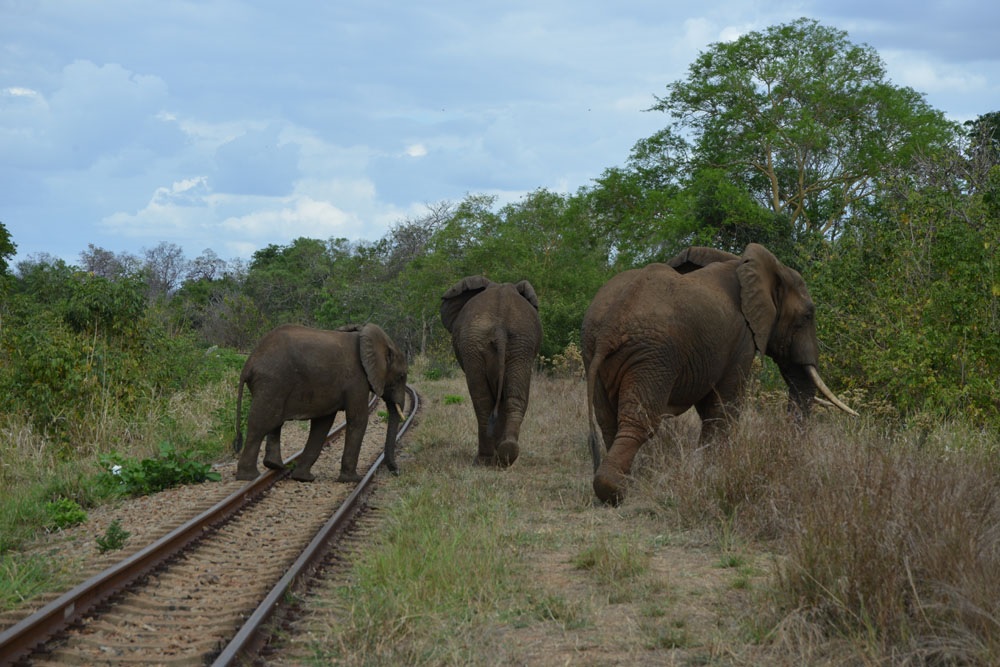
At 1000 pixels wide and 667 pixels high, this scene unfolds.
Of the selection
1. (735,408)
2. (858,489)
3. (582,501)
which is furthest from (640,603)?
(735,408)

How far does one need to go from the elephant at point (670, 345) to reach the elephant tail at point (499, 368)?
7.75 ft

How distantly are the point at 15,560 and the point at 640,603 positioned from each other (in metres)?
4.57

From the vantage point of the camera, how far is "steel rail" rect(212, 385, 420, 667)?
16.2 feet

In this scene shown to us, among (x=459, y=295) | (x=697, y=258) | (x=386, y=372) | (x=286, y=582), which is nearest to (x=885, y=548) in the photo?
(x=286, y=582)

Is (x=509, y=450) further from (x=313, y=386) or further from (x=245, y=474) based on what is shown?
(x=245, y=474)

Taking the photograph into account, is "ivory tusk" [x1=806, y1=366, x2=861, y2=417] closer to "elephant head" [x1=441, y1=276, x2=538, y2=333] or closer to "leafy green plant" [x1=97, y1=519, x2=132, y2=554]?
"elephant head" [x1=441, y1=276, x2=538, y2=333]

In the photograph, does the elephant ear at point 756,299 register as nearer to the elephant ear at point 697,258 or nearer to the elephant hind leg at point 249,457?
the elephant ear at point 697,258

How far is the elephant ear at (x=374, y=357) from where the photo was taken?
36.7ft

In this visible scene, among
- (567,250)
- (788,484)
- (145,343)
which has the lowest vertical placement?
(788,484)

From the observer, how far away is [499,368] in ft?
38.8

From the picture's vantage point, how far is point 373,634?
5176mm

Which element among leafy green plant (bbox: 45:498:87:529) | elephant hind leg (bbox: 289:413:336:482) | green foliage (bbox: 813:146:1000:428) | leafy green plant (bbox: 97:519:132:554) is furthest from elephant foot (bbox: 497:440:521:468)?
leafy green plant (bbox: 97:519:132:554)

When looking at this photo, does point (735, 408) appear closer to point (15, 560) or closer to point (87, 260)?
Result: point (15, 560)

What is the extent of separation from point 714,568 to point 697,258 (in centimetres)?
466
